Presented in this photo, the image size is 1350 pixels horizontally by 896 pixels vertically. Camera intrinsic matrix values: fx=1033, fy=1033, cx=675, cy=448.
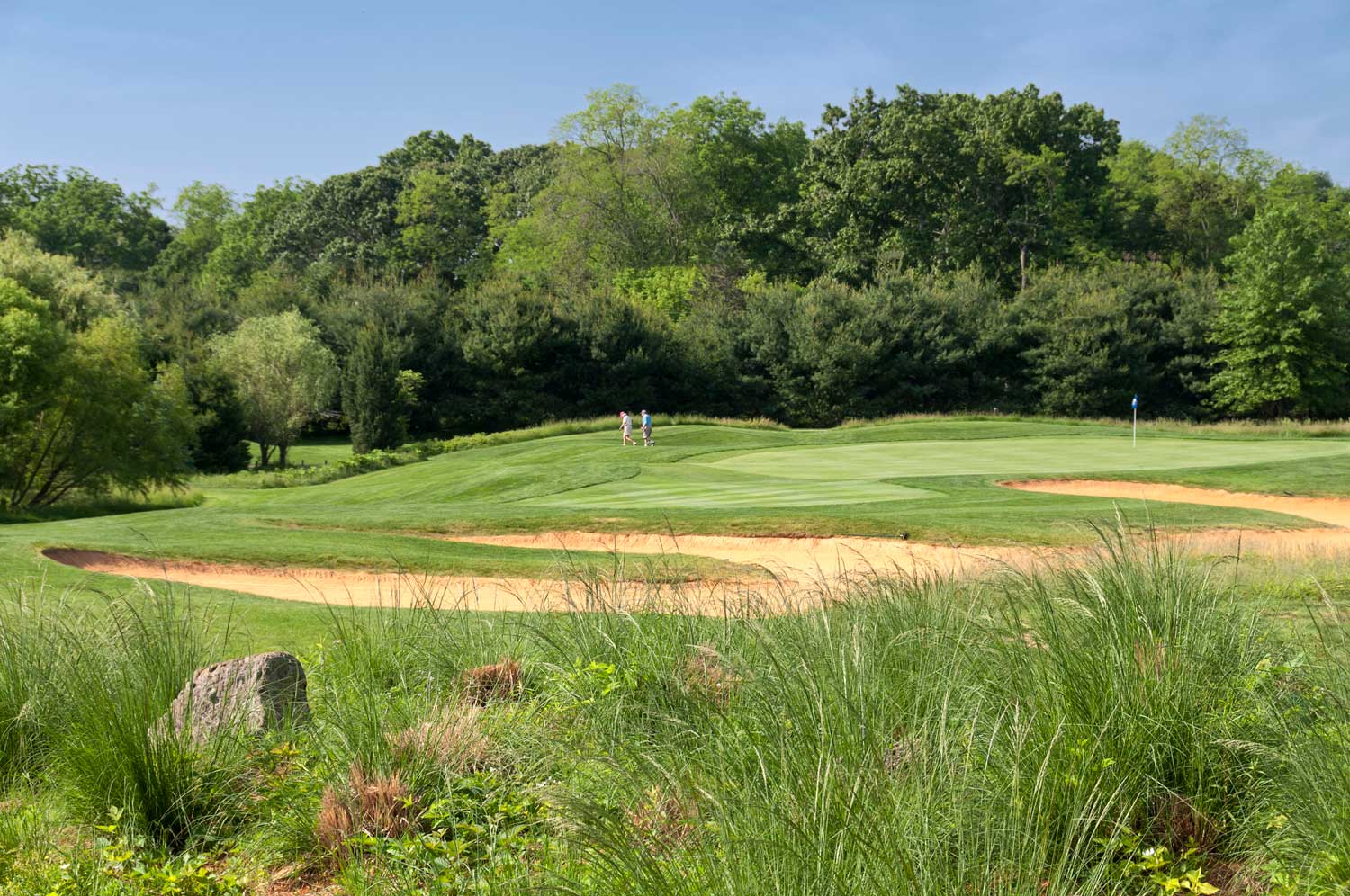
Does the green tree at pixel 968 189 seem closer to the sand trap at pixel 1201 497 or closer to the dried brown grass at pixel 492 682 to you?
the sand trap at pixel 1201 497

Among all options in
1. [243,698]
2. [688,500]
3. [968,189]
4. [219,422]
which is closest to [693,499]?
[688,500]

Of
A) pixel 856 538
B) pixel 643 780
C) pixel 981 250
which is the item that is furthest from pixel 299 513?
pixel 981 250

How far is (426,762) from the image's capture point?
17.0ft

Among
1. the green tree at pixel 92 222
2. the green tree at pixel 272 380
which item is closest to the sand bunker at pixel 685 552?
the green tree at pixel 272 380

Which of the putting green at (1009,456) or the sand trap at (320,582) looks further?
the putting green at (1009,456)

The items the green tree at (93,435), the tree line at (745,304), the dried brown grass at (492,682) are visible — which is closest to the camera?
the dried brown grass at (492,682)

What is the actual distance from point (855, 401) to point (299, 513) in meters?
32.4

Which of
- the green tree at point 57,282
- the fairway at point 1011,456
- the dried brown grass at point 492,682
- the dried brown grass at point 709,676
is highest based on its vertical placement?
the green tree at point 57,282

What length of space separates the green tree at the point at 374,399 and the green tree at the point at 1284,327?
39.1 meters

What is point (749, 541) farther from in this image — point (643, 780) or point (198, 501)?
point (198, 501)

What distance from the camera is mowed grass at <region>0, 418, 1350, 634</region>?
15758 millimetres

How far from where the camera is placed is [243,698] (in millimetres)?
5906

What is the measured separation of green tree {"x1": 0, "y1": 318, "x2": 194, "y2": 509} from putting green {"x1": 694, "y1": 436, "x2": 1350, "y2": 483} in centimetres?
1682

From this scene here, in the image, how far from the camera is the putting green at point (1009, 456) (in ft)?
82.4
